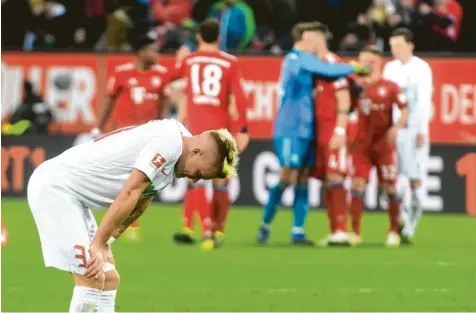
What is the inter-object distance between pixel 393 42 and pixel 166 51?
5283mm

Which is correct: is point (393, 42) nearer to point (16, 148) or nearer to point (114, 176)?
point (16, 148)

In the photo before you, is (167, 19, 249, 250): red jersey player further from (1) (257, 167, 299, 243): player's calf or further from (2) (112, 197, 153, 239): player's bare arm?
(2) (112, 197, 153, 239): player's bare arm

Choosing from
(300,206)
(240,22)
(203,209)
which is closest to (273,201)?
(300,206)

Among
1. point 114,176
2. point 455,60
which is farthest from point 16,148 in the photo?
point 114,176

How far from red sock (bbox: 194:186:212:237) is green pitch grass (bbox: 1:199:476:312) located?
0.93ft

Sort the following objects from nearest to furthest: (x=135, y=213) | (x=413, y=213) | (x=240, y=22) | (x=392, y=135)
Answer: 1. (x=135, y=213)
2. (x=392, y=135)
3. (x=413, y=213)
4. (x=240, y=22)

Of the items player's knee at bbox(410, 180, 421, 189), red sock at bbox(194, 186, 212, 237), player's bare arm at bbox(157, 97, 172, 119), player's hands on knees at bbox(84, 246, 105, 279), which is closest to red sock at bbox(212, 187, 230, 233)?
red sock at bbox(194, 186, 212, 237)

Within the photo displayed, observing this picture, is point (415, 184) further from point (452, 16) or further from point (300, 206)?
point (452, 16)

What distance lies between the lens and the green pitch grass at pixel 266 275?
10.7 metres

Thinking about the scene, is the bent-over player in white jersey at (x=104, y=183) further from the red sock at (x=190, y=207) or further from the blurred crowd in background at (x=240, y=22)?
the blurred crowd in background at (x=240, y=22)

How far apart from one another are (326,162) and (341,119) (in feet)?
2.50

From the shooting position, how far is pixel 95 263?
7523mm

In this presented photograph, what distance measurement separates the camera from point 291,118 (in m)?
16.0

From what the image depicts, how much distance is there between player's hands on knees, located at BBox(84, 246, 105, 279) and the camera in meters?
7.48
